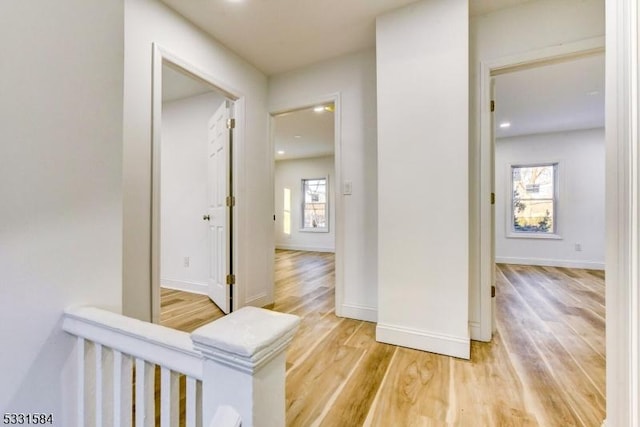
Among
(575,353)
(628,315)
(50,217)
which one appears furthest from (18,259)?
(575,353)

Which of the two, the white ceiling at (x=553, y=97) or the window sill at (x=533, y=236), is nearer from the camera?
the white ceiling at (x=553, y=97)

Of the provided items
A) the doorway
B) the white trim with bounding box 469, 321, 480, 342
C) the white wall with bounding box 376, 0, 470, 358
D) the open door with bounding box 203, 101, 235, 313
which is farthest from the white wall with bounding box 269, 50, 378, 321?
the doorway

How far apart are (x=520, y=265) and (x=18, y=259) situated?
6272 millimetres

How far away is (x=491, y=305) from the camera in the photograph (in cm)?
209

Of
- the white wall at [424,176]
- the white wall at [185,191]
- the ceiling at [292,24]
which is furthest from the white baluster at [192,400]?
the white wall at [185,191]

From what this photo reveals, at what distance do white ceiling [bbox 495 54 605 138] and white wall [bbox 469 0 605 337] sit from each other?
44cm

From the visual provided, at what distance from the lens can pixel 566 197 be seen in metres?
4.88

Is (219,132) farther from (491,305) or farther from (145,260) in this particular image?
(491,305)

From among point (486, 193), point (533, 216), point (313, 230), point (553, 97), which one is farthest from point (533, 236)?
point (313, 230)

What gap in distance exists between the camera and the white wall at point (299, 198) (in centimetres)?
695

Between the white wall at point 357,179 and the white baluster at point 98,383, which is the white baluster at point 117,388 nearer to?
the white baluster at point 98,383

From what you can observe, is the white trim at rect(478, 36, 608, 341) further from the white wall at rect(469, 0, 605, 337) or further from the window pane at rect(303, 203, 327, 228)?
the window pane at rect(303, 203, 327, 228)

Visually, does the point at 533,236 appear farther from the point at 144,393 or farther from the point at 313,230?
the point at 144,393

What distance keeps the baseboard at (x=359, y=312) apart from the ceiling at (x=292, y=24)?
2.31m
